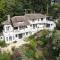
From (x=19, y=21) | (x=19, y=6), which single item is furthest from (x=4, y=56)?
(x=19, y=6)

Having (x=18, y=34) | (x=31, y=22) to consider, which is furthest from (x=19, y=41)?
(x=31, y=22)

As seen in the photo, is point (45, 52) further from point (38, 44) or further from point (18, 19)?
point (18, 19)

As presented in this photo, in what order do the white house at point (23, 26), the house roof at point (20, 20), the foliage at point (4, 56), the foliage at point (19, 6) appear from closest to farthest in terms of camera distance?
the foliage at point (4, 56) → the white house at point (23, 26) → the house roof at point (20, 20) → the foliage at point (19, 6)

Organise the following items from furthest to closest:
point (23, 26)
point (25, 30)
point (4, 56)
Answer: point (23, 26)
point (25, 30)
point (4, 56)

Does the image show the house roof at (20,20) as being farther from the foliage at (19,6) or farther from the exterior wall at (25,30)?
the foliage at (19,6)

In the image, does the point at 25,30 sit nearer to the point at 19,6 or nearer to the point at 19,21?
the point at 19,21

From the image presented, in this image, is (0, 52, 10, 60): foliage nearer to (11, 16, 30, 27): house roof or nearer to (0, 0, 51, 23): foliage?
(11, 16, 30, 27): house roof

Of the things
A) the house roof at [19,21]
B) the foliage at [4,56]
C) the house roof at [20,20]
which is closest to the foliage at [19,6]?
the house roof at [20,20]
